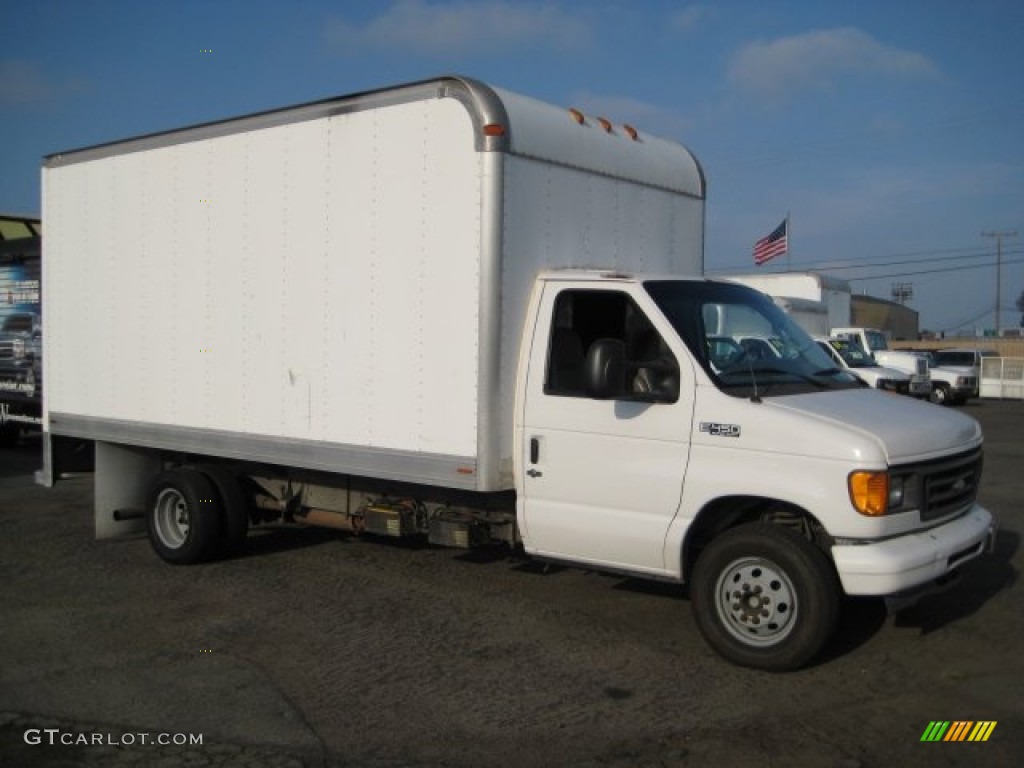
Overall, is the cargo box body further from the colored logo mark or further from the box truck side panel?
the colored logo mark

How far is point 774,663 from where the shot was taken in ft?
17.8

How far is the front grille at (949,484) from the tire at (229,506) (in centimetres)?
532

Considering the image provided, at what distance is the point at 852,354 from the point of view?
82.5 ft

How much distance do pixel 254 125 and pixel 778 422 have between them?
4.57 metres

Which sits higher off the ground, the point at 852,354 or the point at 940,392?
the point at 852,354

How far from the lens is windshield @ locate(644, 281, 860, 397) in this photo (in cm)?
574

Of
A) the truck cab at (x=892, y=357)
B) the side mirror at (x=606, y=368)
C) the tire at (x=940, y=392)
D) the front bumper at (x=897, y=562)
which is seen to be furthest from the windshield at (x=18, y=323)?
the tire at (x=940, y=392)

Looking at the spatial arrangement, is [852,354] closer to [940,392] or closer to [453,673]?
[940,392]

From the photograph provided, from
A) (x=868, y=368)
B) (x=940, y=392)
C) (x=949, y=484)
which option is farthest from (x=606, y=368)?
(x=940, y=392)

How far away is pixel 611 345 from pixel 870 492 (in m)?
1.60

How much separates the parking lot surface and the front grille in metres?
0.91

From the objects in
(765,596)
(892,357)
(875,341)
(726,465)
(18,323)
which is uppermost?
(875,341)

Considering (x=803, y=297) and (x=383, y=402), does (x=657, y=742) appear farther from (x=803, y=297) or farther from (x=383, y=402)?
(x=803, y=297)

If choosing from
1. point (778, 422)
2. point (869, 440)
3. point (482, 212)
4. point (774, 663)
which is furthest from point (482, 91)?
point (774, 663)
